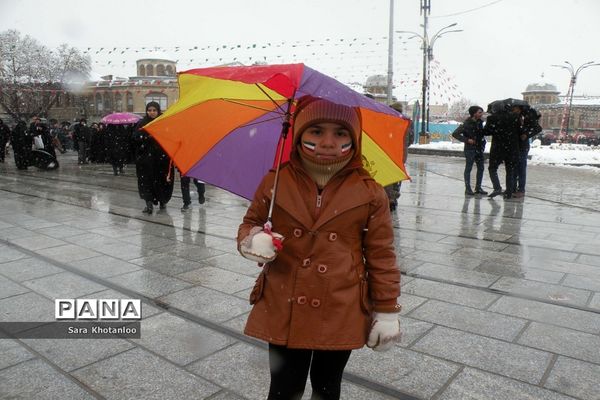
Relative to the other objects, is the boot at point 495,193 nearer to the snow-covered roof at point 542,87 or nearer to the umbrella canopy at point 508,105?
the umbrella canopy at point 508,105

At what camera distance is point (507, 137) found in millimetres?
9664

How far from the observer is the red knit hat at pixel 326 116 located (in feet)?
6.47

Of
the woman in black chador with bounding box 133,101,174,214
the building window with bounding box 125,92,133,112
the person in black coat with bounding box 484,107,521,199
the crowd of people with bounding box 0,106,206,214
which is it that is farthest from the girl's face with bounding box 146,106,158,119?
the building window with bounding box 125,92,133,112

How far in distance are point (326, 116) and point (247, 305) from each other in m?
2.44

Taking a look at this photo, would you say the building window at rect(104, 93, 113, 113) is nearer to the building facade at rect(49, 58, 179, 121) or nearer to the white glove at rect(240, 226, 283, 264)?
the building facade at rect(49, 58, 179, 121)

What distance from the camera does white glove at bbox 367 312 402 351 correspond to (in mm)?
1912

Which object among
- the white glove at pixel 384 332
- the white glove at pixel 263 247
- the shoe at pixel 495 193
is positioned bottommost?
the shoe at pixel 495 193

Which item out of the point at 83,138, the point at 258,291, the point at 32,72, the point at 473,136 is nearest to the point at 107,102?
the point at 32,72

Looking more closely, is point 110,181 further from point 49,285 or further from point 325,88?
point 325,88

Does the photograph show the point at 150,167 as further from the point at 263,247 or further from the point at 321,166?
the point at 263,247

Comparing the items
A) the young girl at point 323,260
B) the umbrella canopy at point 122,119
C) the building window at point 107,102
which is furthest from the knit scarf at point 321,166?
the building window at point 107,102

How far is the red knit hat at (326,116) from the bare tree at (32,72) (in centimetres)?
3669

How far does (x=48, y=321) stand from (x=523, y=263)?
15.1 feet

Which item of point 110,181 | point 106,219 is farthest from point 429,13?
point 106,219
